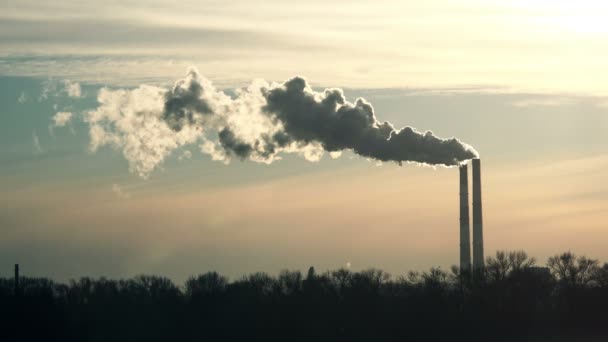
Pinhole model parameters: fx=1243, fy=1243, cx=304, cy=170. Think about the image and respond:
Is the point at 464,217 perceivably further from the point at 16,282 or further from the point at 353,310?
the point at 16,282

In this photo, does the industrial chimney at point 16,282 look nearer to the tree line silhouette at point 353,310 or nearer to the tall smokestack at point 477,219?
the tree line silhouette at point 353,310

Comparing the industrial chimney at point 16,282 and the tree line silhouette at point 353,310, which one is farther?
the industrial chimney at point 16,282

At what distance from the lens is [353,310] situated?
83875 millimetres

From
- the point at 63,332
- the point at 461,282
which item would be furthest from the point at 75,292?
the point at 461,282

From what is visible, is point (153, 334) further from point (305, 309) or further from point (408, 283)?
point (408, 283)

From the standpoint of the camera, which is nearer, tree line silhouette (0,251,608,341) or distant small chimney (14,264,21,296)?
tree line silhouette (0,251,608,341)

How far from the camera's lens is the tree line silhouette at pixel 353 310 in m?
79.0

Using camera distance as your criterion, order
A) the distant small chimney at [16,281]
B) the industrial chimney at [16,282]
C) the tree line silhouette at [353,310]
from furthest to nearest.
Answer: the distant small chimney at [16,281]
the industrial chimney at [16,282]
the tree line silhouette at [353,310]

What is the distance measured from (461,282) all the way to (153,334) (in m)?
22.4

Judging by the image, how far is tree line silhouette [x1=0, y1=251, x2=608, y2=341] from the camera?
79000 mm

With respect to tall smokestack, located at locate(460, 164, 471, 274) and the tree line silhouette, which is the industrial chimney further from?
tall smokestack, located at locate(460, 164, 471, 274)

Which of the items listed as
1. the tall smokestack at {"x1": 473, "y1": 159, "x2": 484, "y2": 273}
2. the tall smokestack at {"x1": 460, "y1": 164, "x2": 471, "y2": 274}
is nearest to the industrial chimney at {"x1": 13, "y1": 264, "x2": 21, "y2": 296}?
the tall smokestack at {"x1": 460, "y1": 164, "x2": 471, "y2": 274}

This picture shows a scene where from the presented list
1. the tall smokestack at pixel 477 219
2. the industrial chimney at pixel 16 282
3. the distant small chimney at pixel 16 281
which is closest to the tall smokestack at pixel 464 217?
the tall smokestack at pixel 477 219

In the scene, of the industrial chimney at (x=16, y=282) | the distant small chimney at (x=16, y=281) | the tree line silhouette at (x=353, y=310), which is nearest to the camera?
the tree line silhouette at (x=353, y=310)
